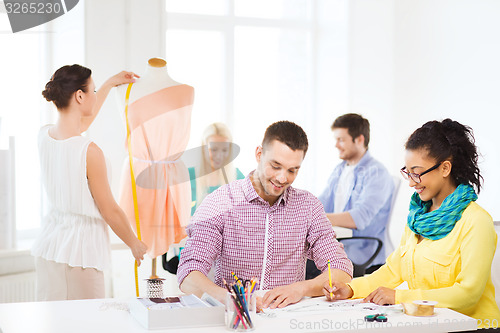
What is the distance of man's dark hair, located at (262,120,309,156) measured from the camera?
2432 mm

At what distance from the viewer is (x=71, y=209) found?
3.03 m

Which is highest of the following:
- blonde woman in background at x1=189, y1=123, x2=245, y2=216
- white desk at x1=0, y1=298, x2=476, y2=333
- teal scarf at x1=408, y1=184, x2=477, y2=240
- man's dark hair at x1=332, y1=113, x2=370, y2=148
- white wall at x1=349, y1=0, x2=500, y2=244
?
white wall at x1=349, y1=0, x2=500, y2=244

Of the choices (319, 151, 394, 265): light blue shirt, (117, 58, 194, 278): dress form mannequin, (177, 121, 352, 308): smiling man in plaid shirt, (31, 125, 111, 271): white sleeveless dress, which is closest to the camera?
(177, 121, 352, 308): smiling man in plaid shirt

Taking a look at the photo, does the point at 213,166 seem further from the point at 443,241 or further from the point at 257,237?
the point at 443,241

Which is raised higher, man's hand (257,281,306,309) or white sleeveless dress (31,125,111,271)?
white sleeveless dress (31,125,111,271)

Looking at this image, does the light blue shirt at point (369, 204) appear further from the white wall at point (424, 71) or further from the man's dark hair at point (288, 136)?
the man's dark hair at point (288, 136)

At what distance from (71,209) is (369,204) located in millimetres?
2062

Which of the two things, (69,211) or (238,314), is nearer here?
(238,314)

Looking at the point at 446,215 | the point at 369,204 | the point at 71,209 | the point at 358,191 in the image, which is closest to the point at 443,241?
the point at 446,215

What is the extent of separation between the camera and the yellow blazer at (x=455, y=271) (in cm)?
215

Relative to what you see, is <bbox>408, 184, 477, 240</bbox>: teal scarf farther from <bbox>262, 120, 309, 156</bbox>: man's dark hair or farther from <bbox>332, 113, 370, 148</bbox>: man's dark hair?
<bbox>332, 113, 370, 148</bbox>: man's dark hair

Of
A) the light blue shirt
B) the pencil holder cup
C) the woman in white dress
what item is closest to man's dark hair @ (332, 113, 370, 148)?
the light blue shirt

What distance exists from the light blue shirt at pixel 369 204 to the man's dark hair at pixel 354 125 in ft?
0.53

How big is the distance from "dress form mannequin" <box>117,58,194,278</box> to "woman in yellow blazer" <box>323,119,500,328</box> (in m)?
1.87
